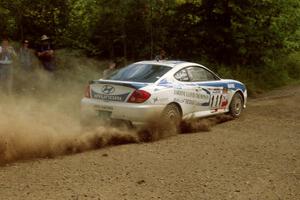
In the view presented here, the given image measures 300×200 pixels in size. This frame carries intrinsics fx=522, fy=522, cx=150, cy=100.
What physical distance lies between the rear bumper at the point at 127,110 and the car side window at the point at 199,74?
5.14 feet

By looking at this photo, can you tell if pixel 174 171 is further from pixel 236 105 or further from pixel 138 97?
pixel 236 105

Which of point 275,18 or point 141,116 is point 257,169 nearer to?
point 141,116

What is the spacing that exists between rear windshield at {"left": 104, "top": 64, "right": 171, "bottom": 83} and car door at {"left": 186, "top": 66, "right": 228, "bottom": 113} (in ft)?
2.75

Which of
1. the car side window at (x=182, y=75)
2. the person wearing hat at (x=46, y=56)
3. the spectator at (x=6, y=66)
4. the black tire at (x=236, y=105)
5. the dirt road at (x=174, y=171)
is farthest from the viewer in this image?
the person wearing hat at (x=46, y=56)

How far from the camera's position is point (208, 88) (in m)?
12.1

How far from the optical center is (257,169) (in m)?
7.99

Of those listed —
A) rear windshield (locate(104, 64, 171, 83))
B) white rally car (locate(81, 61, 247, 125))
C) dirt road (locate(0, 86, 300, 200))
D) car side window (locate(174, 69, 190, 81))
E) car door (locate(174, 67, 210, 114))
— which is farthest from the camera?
car side window (locate(174, 69, 190, 81))

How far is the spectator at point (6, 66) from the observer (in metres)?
16.2

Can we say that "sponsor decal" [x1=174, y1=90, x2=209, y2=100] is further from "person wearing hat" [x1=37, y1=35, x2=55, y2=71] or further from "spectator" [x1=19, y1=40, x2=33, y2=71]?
"spectator" [x1=19, y1=40, x2=33, y2=71]

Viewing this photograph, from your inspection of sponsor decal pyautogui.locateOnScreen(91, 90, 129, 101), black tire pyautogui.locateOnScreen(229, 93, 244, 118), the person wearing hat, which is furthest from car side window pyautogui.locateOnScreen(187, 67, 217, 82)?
the person wearing hat

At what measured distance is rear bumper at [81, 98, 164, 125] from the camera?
10.2 m

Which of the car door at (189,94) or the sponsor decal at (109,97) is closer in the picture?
the sponsor decal at (109,97)

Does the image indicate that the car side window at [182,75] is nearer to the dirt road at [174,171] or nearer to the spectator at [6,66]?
the dirt road at [174,171]

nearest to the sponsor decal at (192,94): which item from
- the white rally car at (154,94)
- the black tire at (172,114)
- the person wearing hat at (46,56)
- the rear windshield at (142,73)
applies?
the white rally car at (154,94)
